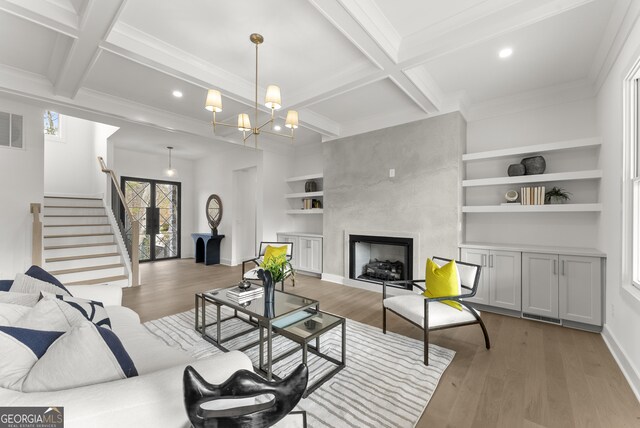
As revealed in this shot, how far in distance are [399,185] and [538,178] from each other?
1636 mm

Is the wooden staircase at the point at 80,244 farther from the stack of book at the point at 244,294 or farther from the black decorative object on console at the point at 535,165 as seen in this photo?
the black decorative object on console at the point at 535,165

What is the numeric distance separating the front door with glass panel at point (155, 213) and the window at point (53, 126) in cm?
148

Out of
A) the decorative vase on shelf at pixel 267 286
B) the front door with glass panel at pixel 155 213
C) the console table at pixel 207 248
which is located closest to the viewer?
the decorative vase on shelf at pixel 267 286

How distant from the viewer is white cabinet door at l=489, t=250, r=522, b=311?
3.18 meters

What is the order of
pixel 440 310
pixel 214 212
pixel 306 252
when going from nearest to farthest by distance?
pixel 440 310 → pixel 306 252 → pixel 214 212

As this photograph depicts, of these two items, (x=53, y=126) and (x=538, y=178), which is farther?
(x=53, y=126)

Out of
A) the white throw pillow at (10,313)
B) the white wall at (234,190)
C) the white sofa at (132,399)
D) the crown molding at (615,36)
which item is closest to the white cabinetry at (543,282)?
the crown molding at (615,36)

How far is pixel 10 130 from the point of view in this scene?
3691 mm

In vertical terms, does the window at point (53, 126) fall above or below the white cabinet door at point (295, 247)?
above

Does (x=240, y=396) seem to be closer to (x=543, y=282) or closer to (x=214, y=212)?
(x=543, y=282)

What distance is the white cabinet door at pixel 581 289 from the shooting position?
9.05 feet

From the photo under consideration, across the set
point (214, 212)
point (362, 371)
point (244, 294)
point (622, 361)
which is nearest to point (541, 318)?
point (622, 361)

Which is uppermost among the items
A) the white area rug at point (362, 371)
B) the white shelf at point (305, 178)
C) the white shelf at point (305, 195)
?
the white shelf at point (305, 178)

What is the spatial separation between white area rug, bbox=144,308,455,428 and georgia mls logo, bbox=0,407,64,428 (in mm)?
1247
